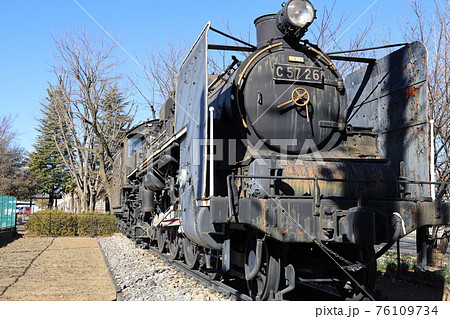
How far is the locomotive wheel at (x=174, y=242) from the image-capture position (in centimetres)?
989

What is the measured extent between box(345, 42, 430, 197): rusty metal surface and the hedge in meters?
18.2

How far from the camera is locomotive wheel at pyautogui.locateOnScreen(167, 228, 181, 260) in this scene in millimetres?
9885

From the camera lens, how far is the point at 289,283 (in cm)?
539

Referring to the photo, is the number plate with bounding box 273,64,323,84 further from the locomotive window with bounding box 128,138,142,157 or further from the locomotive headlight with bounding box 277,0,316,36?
the locomotive window with bounding box 128,138,142,157

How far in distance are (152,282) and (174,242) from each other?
2.46 meters

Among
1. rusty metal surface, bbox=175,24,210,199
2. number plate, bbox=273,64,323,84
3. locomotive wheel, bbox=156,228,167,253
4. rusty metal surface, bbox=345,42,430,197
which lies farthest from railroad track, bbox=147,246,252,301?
number plate, bbox=273,64,323,84

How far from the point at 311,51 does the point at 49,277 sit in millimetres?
7193

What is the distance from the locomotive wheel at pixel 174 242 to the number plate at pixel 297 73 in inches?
193

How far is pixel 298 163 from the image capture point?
18.7ft

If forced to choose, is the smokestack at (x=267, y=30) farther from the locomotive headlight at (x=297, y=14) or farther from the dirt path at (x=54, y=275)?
the dirt path at (x=54, y=275)

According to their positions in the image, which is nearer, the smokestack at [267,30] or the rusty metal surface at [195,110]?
the rusty metal surface at [195,110]

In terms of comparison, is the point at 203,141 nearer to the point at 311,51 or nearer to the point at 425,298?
the point at 311,51

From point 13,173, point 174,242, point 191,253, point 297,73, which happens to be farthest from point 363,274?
point 13,173

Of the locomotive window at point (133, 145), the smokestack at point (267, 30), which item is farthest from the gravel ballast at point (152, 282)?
the locomotive window at point (133, 145)
